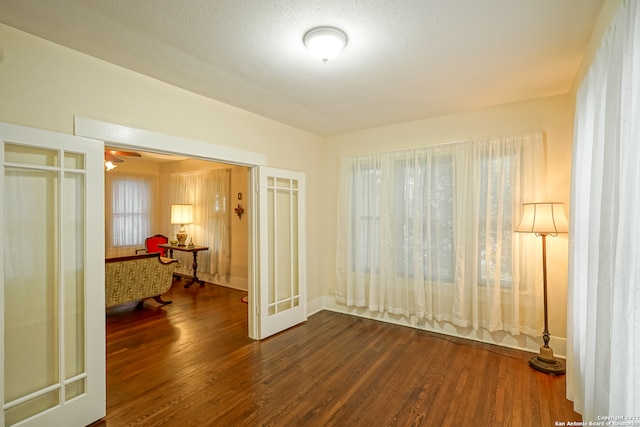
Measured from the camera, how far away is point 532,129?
3109 mm

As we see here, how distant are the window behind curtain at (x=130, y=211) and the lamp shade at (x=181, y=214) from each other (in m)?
1.14

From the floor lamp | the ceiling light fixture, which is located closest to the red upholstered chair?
the ceiling light fixture

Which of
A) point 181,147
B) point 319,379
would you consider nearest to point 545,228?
point 319,379

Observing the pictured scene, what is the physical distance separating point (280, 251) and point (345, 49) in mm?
2554

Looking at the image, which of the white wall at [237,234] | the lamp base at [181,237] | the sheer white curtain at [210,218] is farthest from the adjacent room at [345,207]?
the lamp base at [181,237]

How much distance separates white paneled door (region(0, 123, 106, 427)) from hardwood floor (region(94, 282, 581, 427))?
0.42 meters

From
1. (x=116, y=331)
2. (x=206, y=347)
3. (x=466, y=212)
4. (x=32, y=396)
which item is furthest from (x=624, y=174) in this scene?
(x=116, y=331)

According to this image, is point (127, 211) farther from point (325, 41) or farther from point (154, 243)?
point (325, 41)

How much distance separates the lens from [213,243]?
20.4 ft

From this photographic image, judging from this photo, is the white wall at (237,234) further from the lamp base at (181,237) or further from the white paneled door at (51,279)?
the white paneled door at (51,279)

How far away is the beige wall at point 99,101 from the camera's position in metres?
1.86

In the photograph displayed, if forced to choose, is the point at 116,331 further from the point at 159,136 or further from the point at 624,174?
the point at 624,174

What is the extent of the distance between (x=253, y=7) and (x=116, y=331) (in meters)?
3.99

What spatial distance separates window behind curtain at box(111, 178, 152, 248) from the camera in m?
6.48
